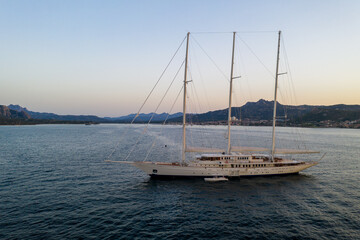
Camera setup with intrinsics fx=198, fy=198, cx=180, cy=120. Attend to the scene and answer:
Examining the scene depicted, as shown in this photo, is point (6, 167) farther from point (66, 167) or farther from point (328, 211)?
point (328, 211)

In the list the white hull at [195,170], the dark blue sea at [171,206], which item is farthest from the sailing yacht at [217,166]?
the dark blue sea at [171,206]

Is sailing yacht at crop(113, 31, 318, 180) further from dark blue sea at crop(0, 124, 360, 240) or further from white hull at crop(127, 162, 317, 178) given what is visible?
dark blue sea at crop(0, 124, 360, 240)

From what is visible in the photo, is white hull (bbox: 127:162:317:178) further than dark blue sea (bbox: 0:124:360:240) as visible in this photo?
Yes

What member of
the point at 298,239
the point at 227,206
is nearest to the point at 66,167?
the point at 227,206

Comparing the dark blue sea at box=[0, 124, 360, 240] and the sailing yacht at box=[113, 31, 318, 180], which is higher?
the sailing yacht at box=[113, 31, 318, 180]

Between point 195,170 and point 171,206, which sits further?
point 195,170

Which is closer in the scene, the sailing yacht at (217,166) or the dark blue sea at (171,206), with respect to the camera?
the dark blue sea at (171,206)

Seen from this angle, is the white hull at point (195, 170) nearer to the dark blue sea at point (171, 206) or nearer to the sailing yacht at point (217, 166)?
the sailing yacht at point (217, 166)

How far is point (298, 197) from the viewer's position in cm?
3117

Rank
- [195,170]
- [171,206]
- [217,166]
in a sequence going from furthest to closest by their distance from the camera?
1. [217,166]
2. [195,170]
3. [171,206]

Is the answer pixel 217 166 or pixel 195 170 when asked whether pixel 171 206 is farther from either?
pixel 217 166

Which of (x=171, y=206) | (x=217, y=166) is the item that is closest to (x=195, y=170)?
(x=217, y=166)

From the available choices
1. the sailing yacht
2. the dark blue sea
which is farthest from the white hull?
the dark blue sea

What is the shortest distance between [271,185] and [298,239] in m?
17.1
